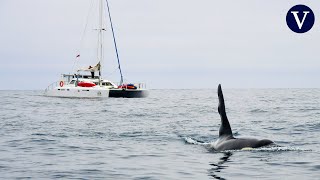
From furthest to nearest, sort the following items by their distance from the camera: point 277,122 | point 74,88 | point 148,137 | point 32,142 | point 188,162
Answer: point 74,88
point 277,122
point 148,137
point 32,142
point 188,162

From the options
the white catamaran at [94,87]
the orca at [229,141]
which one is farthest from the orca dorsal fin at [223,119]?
the white catamaran at [94,87]

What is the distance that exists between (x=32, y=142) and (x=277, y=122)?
13033mm

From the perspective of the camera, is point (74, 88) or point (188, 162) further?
point (74, 88)

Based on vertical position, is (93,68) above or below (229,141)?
above

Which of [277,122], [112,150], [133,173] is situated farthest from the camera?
[277,122]

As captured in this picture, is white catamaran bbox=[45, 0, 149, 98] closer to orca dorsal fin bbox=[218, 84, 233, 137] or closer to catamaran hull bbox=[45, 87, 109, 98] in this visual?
catamaran hull bbox=[45, 87, 109, 98]

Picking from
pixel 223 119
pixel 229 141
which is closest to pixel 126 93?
pixel 223 119

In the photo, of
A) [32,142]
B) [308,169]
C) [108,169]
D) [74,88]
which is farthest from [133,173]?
[74,88]

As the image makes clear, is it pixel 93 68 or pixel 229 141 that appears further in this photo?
pixel 93 68

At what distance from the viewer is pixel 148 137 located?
682 inches

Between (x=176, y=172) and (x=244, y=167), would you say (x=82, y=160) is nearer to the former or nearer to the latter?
(x=176, y=172)

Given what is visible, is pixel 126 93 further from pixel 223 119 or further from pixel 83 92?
pixel 223 119

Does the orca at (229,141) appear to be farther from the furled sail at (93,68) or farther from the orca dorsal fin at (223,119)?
the furled sail at (93,68)

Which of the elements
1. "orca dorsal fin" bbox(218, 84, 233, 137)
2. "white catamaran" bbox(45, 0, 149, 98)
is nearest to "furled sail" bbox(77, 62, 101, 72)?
"white catamaran" bbox(45, 0, 149, 98)
